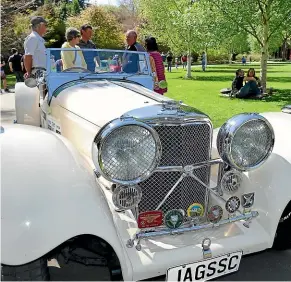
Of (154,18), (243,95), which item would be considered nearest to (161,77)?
(243,95)

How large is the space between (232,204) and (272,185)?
1.28 feet

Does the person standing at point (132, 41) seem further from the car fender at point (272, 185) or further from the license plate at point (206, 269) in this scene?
the license plate at point (206, 269)

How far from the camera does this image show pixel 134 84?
4.72 m

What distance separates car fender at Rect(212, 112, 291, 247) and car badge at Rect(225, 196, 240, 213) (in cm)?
23

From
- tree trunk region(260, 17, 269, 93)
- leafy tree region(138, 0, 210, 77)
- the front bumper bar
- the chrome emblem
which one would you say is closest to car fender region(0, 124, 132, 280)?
the front bumper bar

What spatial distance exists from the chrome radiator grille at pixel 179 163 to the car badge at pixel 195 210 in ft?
0.10

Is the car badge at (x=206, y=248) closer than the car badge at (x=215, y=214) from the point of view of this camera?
Yes

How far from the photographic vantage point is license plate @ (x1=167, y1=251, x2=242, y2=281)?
2668 mm

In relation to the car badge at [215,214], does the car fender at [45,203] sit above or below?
above

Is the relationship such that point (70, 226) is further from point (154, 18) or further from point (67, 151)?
point (154, 18)

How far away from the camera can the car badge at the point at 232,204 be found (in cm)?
311

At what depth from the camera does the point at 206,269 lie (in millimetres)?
2766

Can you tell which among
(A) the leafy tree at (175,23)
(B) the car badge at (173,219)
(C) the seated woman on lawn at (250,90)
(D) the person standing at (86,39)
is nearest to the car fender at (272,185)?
(B) the car badge at (173,219)

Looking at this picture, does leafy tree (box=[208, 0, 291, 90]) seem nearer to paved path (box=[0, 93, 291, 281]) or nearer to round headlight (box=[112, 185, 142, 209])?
paved path (box=[0, 93, 291, 281])
